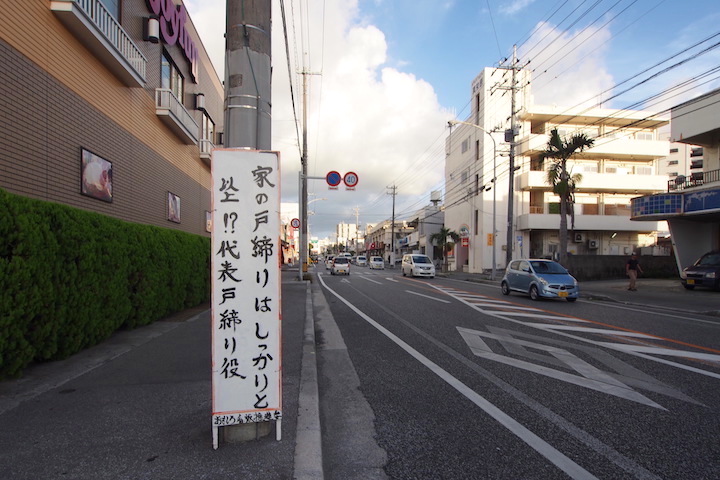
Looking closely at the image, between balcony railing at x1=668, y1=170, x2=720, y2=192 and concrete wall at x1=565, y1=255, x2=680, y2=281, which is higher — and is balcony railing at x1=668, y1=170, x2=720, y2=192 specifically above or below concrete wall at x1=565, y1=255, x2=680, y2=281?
above

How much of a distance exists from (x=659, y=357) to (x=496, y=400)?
3527 millimetres

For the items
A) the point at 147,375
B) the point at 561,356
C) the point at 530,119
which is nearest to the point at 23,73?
the point at 147,375

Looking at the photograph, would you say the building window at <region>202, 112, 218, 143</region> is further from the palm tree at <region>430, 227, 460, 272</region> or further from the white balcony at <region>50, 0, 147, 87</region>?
the palm tree at <region>430, 227, 460, 272</region>

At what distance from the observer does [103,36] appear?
8.45 m

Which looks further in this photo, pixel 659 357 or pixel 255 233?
pixel 659 357

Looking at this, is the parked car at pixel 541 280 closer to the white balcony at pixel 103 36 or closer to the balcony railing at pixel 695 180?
the balcony railing at pixel 695 180

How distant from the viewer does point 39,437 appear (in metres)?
3.40

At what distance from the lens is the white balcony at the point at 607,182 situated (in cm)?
3594

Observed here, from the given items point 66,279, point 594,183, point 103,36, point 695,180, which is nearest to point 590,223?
point 594,183

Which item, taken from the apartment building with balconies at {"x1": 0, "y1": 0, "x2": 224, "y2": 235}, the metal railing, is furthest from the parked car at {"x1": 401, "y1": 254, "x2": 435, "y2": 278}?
the metal railing

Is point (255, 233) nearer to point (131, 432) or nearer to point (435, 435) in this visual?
point (131, 432)

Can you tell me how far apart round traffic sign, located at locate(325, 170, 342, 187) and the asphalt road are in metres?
10.5

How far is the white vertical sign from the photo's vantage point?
3.16 m

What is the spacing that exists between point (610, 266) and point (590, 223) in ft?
29.9
